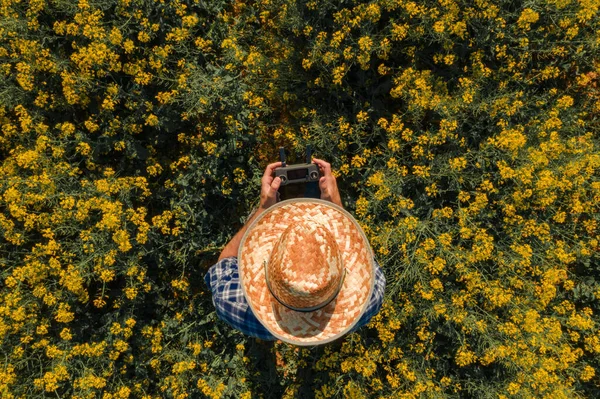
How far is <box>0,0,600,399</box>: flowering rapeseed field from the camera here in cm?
436

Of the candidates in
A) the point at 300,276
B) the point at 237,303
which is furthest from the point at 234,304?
the point at 300,276

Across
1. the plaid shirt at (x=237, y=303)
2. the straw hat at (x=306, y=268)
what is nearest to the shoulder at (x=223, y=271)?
the plaid shirt at (x=237, y=303)

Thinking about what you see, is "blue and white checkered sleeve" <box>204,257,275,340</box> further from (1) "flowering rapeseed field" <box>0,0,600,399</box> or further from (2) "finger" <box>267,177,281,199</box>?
(1) "flowering rapeseed field" <box>0,0,600,399</box>

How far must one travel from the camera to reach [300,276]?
2246mm

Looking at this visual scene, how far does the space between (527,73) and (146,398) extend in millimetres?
6297

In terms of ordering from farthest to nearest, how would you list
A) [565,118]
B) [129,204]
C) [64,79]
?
[565,118]
[129,204]
[64,79]

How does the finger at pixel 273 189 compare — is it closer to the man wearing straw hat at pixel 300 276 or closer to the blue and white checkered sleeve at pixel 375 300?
the man wearing straw hat at pixel 300 276

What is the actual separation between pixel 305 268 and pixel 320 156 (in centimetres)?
291

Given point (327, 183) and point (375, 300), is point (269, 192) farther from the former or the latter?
point (375, 300)

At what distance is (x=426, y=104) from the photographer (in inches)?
178

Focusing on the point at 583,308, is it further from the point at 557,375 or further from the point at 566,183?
the point at 566,183

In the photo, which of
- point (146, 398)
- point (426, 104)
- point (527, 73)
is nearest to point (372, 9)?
point (426, 104)

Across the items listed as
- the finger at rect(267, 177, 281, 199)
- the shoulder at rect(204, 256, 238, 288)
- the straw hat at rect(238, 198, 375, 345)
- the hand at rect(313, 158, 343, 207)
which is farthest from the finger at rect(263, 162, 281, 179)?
the shoulder at rect(204, 256, 238, 288)

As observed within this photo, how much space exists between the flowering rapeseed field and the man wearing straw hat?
5.39 feet
